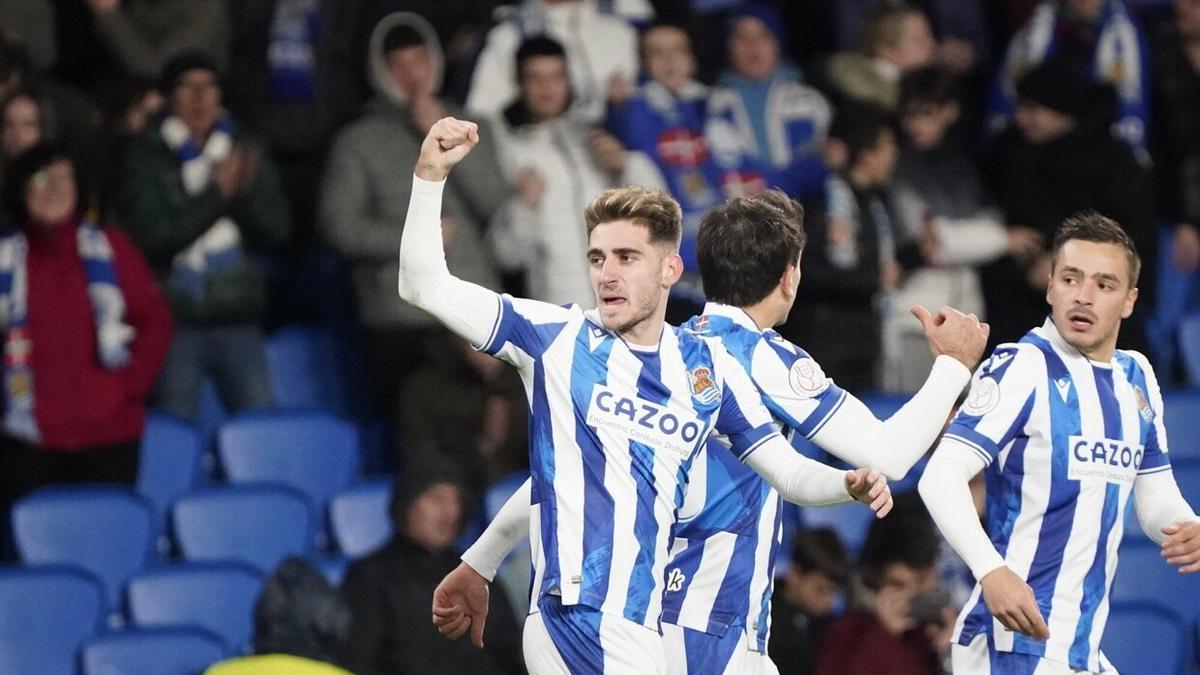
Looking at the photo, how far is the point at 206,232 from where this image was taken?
9297 millimetres

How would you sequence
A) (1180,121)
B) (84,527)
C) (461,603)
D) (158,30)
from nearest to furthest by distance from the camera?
1. (461,603)
2. (84,527)
3. (158,30)
4. (1180,121)

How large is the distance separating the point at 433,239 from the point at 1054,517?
1.87 metres

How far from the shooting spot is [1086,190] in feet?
31.9

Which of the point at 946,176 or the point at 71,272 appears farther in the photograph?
the point at 946,176

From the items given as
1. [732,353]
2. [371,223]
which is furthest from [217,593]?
[732,353]

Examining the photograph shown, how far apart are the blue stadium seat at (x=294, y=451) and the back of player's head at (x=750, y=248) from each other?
146 inches

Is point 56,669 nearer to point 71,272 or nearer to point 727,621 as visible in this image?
point 71,272

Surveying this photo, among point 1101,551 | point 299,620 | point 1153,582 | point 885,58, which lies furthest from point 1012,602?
point 885,58

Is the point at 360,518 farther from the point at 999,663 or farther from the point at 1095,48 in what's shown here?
the point at 1095,48

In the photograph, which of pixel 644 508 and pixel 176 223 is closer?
pixel 644 508

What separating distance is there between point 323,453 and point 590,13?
7.98 feet

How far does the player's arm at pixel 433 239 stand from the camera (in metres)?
5.23

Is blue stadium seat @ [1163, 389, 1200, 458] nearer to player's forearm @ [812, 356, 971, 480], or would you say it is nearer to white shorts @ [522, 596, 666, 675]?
player's forearm @ [812, 356, 971, 480]

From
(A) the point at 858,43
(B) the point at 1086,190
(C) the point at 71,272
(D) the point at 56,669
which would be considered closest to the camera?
(D) the point at 56,669
